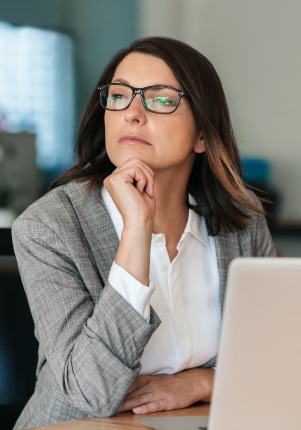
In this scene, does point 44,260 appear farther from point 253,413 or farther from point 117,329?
point 253,413

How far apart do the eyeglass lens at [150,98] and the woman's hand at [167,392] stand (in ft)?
1.70

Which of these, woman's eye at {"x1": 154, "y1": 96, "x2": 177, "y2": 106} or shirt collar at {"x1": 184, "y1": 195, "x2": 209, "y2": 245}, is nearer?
woman's eye at {"x1": 154, "y1": 96, "x2": 177, "y2": 106}

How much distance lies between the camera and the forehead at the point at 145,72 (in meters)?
1.95

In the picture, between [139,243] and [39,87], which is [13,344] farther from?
[39,87]

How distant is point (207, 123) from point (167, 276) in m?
0.32

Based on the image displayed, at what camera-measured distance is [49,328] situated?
1.78m

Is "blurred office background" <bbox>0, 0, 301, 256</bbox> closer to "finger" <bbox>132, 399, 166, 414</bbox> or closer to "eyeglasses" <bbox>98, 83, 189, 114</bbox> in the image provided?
"eyeglasses" <bbox>98, 83, 189, 114</bbox>

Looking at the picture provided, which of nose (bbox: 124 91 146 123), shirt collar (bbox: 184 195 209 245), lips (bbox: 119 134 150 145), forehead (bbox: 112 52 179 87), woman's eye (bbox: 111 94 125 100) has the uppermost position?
forehead (bbox: 112 52 179 87)

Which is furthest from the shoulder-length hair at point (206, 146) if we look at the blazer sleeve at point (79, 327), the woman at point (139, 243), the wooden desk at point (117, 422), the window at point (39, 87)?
the window at point (39, 87)

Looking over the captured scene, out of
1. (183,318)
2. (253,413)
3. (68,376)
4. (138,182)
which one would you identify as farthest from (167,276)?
(253,413)

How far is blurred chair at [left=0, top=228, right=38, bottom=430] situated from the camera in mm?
2023

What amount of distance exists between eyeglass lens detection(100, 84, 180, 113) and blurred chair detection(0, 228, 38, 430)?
39 centimetres

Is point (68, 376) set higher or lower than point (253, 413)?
lower

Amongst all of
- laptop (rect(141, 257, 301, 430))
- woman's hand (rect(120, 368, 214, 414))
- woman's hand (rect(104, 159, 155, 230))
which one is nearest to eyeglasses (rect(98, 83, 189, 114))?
woman's hand (rect(104, 159, 155, 230))
